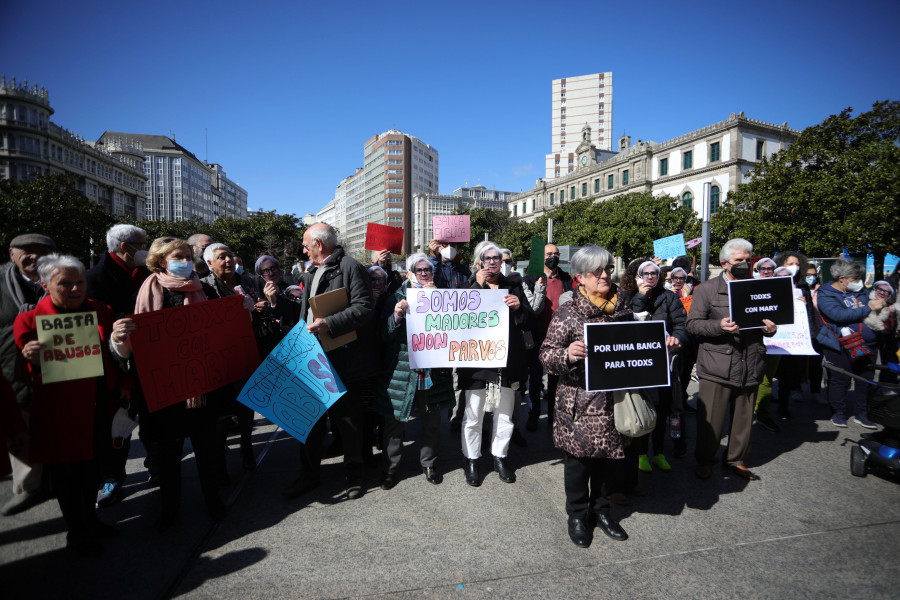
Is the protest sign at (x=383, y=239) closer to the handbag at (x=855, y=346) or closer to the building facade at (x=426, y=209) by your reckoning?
the handbag at (x=855, y=346)

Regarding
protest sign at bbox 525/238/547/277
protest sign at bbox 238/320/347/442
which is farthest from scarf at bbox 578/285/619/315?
protest sign at bbox 525/238/547/277

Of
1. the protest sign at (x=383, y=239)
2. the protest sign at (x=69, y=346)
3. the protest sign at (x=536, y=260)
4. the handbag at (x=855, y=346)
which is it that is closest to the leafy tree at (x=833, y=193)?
the handbag at (x=855, y=346)

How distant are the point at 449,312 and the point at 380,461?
73.3 inches

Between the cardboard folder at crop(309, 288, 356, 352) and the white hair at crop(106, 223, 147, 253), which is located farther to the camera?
the white hair at crop(106, 223, 147, 253)

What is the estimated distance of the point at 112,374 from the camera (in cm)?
304

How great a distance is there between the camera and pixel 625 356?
2.97 meters

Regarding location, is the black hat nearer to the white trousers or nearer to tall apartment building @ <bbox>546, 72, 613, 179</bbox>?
the white trousers

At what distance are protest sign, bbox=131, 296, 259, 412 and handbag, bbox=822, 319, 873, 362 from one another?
6828 mm

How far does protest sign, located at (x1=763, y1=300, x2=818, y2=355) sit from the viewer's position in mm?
4625

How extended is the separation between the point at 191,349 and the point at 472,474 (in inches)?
99.8

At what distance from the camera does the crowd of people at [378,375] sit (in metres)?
2.91

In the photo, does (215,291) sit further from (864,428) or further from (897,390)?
(864,428)

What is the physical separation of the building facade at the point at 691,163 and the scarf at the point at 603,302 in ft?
137

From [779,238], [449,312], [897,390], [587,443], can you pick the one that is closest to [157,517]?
[449,312]
